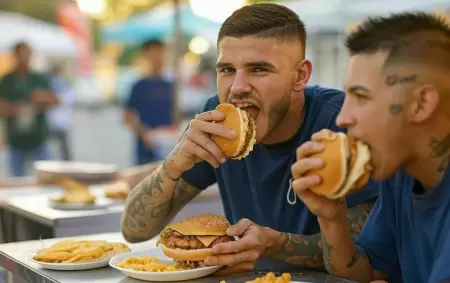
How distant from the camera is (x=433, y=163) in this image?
209 cm

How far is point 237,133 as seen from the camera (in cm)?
263

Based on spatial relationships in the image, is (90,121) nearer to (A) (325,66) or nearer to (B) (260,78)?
(A) (325,66)

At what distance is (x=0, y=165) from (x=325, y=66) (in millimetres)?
6906

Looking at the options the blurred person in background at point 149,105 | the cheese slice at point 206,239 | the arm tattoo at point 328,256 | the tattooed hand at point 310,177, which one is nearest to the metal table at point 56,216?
the cheese slice at point 206,239

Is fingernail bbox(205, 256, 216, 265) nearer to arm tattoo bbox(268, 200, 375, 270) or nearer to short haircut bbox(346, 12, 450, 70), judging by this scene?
arm tattoo bbox(268, 200, 375, 270)

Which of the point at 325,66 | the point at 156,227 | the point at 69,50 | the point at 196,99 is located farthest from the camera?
the point at 196,99

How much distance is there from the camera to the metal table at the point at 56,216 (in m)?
3.83

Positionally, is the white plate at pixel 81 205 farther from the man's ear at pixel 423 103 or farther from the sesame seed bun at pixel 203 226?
the man's ear at pixel 423 103

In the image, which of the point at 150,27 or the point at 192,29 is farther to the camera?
the point at 150,27

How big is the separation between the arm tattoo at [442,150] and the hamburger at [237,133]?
76 centimetres

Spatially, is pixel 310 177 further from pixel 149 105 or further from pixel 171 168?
pixel 149 105

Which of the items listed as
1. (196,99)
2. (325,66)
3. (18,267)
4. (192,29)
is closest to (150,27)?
(192,29)

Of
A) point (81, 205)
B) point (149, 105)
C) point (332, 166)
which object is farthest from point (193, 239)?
point (149, 105)

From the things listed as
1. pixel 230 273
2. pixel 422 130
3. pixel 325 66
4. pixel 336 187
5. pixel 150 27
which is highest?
pixel 150 27
